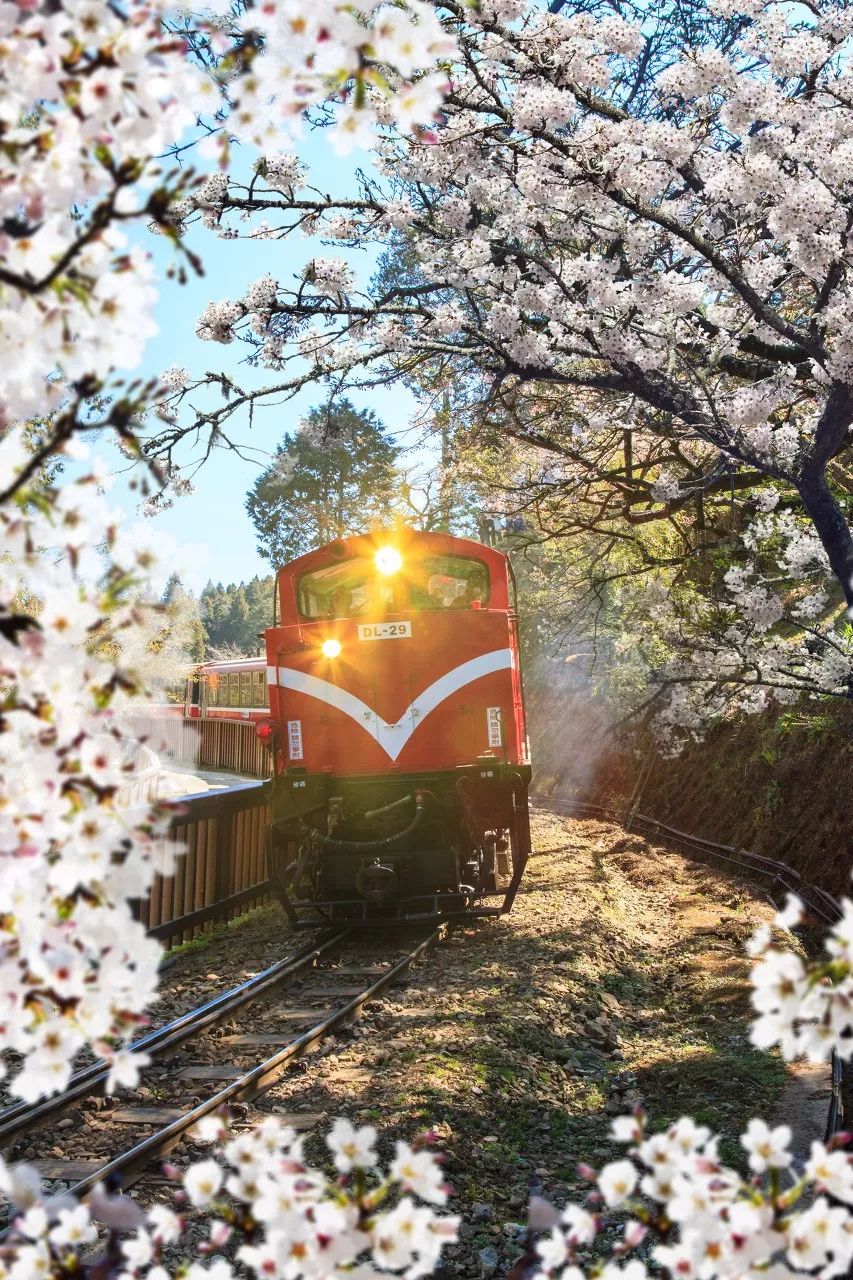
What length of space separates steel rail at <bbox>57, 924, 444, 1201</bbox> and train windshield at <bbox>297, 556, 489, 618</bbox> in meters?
3.75

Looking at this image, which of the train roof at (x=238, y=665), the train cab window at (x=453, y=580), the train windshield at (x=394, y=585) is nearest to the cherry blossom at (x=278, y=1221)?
the train windshield at (x=394, y=585)

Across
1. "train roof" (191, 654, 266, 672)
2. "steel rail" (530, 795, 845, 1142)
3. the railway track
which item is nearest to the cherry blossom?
the railway track

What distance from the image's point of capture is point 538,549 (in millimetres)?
29047

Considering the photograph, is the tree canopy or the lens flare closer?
the lens flare

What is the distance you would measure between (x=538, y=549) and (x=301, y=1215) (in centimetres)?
2777

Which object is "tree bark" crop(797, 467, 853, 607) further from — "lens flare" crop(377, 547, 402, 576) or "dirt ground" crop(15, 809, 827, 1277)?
"lens flare" crop(377, 547, 402, 576)

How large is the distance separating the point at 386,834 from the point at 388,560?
2777mm

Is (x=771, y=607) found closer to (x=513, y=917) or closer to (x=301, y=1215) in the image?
(x=513, y=917)

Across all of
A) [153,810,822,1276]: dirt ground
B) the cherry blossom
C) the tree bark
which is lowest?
[153,810,822,1276]: dirt ground

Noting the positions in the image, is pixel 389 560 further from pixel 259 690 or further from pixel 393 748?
pixel 259 690

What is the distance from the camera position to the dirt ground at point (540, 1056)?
18.7 feet

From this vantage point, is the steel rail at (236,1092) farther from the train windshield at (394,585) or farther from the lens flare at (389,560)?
the lens flare at (389,560)

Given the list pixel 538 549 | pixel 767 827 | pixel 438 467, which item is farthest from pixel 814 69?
pixel 538 549

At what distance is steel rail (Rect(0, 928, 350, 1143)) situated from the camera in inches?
233
